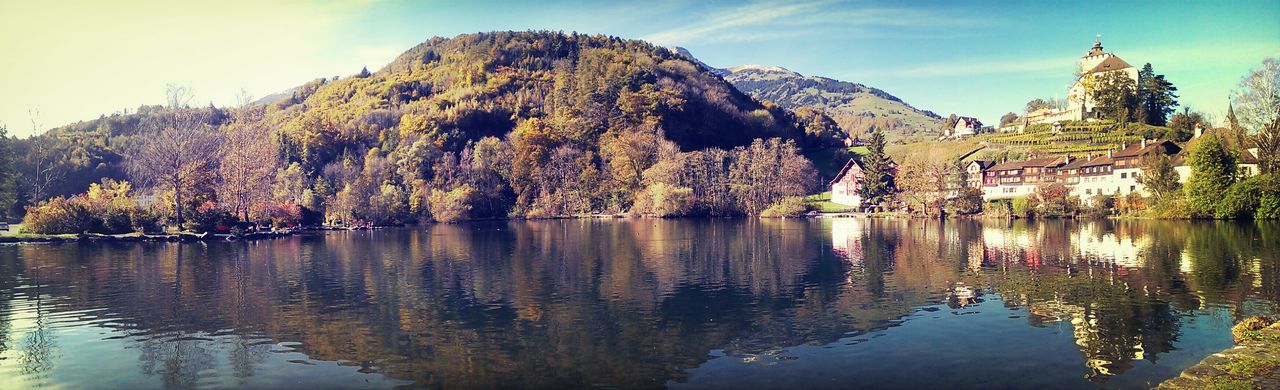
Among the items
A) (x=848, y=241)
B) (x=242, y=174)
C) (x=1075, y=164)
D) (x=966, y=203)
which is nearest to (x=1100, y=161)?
(x=1075, y=164)

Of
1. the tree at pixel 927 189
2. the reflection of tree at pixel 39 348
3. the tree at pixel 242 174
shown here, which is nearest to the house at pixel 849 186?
the tree at pixel 927 189

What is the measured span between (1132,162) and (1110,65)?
54887 mm

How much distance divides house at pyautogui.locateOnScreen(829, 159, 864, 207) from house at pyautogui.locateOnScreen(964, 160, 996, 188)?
16.1 metres

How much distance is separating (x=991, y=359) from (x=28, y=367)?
90.1 feet

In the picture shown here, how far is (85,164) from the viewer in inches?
4545

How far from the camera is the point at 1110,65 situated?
447ft

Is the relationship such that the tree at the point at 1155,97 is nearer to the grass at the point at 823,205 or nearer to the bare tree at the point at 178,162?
the grass at the point at 823,205

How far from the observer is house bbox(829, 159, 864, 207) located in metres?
118

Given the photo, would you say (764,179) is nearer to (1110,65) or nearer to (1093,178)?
(1093,178)

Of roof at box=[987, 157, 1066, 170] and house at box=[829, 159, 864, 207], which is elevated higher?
roof at box=[987, 157, 1066, 170]

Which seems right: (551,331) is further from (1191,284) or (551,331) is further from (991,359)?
(1191,284)

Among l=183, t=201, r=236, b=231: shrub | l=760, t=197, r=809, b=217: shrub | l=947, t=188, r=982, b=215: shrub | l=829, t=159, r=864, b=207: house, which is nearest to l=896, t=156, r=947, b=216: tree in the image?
l=947, t=188, r=982, b=215: shrub

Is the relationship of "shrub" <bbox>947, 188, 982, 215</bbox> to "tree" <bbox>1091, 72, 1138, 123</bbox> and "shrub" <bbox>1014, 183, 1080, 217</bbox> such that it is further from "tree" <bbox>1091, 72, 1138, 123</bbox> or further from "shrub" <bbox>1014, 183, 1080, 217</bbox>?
"tree" <bbox>1091, 72, 1138, 123</bbox>

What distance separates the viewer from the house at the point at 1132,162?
89.6m
